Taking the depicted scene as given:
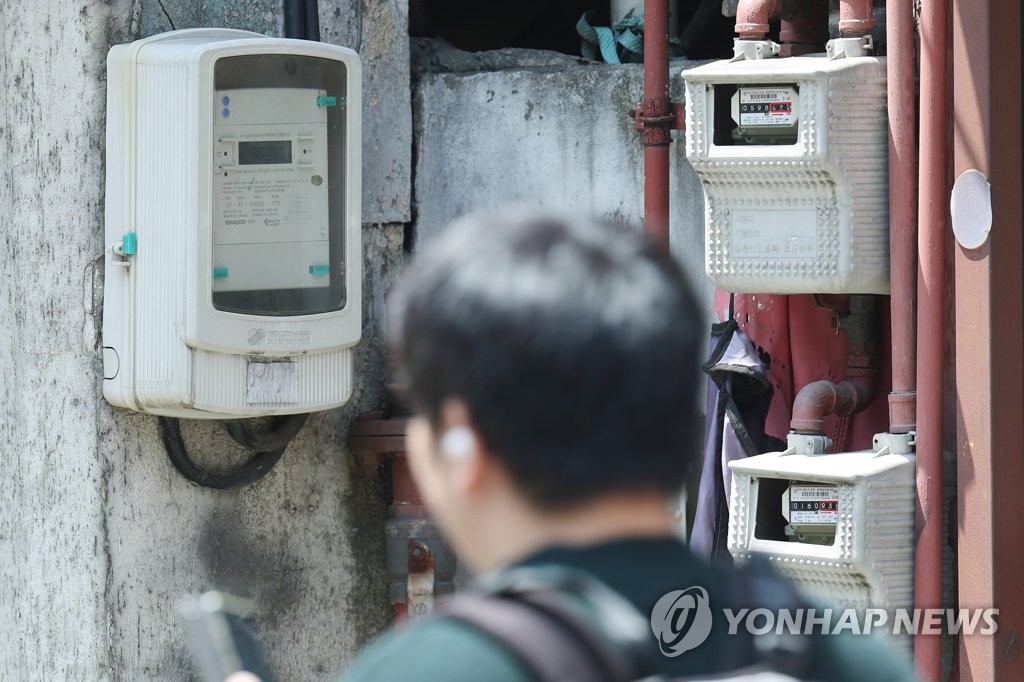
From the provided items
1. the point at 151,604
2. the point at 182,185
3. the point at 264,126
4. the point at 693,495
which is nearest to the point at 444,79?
the point at 264,126

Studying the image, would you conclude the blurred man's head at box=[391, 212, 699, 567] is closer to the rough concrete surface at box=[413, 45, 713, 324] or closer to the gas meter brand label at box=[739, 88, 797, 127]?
the gas meter brand label at box=[739, 88, 797, 127]

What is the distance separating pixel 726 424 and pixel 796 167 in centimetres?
60

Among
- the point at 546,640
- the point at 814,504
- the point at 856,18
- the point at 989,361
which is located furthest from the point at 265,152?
the point at 546,640

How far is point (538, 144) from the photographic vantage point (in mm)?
3900

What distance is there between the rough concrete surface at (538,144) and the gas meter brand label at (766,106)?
0.56 meters

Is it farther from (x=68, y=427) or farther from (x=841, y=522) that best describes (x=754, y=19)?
→ (x=68, y=427)

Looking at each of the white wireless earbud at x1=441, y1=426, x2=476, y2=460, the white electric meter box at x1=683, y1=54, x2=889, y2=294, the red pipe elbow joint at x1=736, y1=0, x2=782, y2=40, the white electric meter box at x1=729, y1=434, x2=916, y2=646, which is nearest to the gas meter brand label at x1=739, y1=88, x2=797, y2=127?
the white electric meter box at x1=683, y1=54, x2=889, y2=294

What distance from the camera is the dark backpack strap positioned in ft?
3.57

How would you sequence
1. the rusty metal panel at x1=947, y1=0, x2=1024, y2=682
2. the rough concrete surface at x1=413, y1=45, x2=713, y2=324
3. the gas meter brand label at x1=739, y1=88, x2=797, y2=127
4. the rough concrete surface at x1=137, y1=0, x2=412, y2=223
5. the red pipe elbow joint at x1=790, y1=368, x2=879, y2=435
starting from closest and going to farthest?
the rusty metal panel at x1=947, y1=0, x2=1024, y2=682 < the gas meter brand label at x1=739, y1=88, x2=797, y2=127 < the red pipe elbow joint at x1=790, y1=368, x2=879, y2=435 < the rough concrete surface at x1=413, y1=45, x2=713, y2=324 < the rough concrete surface at x1=137, y1=0, x2=412, y2=223

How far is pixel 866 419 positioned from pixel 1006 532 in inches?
19.7

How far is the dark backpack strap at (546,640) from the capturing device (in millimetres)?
1087

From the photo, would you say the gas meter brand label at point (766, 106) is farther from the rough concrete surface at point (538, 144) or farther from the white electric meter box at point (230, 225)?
the white electric meter box at point (230, 225)

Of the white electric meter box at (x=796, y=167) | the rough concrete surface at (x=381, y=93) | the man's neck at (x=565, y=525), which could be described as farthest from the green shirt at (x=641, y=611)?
the rough concrete surface at (x=381, y=93)

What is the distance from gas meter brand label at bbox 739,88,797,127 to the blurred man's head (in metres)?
1.96
